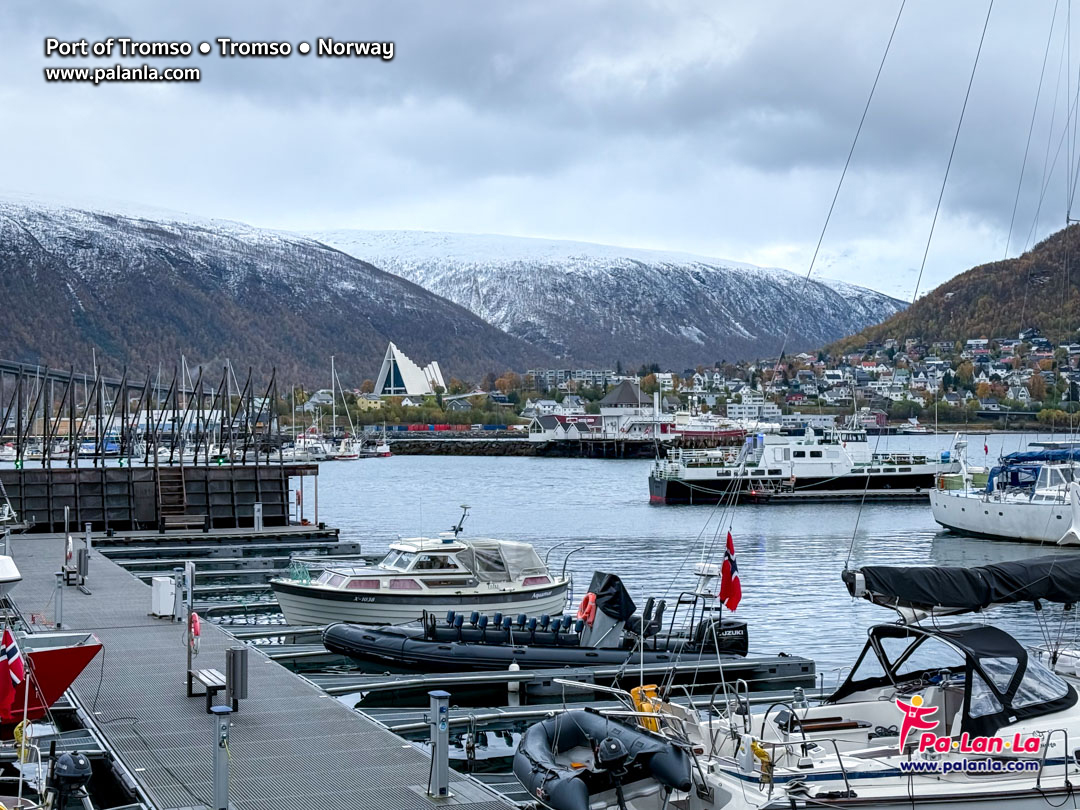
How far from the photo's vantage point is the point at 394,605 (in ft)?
92.0

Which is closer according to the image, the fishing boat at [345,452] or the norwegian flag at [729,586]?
the norwegian flag at [729,586]

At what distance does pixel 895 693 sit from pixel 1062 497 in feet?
135

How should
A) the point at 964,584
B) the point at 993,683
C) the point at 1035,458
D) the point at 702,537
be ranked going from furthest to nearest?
1. the point at 1035,458
2. the point at 702,537
3. the point at 964,584
4. the point at 993,683

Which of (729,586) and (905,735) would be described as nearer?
(905,735)

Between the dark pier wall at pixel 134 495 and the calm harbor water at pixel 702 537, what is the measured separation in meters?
5.50

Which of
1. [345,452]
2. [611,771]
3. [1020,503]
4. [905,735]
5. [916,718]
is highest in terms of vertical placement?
[916,718]

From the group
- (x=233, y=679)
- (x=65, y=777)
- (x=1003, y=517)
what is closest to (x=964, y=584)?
(x=233, y=679)

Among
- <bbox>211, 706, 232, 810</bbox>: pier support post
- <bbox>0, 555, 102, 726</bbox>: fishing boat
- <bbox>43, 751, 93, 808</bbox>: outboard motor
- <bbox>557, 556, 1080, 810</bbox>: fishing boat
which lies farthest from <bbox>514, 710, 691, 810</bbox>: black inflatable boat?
<bbox>0, 555, 102, 726</bbox>: fishing boat

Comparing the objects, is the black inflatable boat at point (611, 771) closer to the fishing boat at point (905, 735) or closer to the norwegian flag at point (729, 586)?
the fishing boat at point (905, 735)

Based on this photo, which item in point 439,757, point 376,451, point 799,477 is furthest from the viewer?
point 376,451

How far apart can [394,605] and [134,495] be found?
2548 cm

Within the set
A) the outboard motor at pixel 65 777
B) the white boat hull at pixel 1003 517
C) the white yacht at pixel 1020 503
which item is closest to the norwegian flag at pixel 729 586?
the outboard motor at pixel 65 777

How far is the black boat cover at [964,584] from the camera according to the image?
1502 cm

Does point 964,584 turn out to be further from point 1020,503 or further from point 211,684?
point 1020,503
